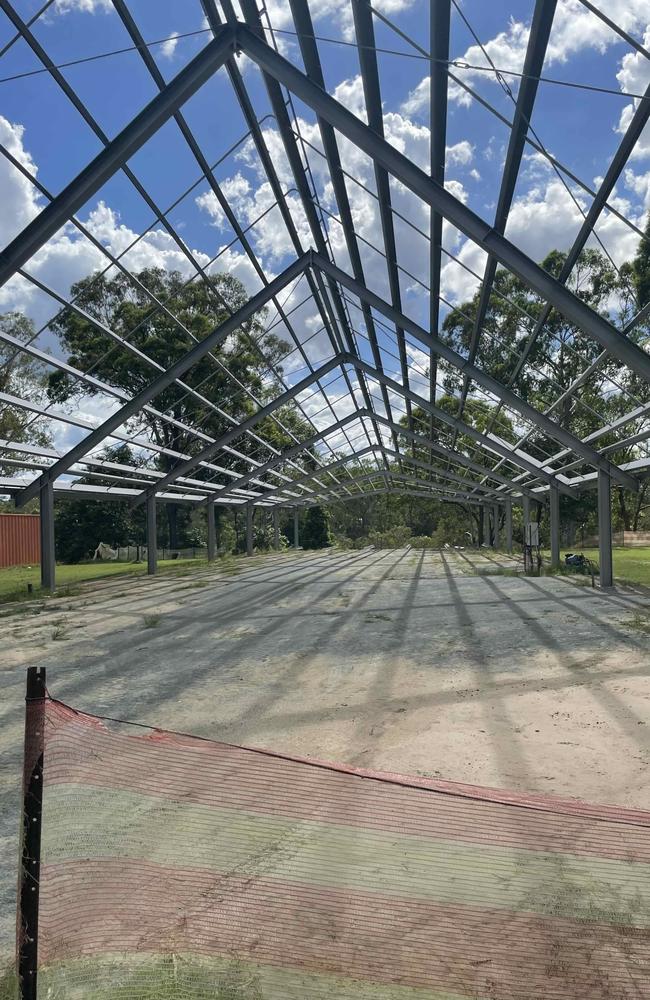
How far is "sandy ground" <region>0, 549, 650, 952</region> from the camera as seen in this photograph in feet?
16.2

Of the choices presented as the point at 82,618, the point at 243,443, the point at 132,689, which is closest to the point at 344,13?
the point at 132,689

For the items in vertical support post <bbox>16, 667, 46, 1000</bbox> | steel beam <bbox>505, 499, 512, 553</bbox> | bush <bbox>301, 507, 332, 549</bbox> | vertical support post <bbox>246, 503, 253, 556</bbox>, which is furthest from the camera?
bush <bbox>301, 507, 332, 549</bbox>

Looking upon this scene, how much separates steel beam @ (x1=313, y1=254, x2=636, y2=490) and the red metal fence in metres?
27.7

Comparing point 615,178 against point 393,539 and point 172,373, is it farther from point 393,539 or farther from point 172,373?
point 393,539

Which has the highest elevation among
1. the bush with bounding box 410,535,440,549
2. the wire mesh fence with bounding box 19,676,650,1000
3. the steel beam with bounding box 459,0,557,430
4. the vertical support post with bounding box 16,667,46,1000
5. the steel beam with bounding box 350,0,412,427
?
the steel beam with bounding box 350,0,412,427

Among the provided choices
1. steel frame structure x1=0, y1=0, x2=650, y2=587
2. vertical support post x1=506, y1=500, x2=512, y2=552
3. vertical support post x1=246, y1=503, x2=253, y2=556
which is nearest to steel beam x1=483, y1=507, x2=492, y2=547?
vertical support post x1=506, y1=500, x2=512, y2=552

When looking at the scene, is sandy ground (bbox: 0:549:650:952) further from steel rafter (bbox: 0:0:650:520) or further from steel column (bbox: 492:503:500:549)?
steel column (bbox: 492:503:500:549)

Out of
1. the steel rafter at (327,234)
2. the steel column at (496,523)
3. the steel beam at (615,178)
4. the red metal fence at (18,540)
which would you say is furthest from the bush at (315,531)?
the steel beam at (615,178)

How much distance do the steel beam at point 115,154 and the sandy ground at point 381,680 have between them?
627cm

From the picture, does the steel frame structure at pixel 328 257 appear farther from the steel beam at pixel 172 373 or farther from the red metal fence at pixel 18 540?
A: the red metal fence at pixel 18 540

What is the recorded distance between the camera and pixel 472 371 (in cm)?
1473

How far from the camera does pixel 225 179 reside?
10.4 metres

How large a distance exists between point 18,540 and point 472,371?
2979 cm

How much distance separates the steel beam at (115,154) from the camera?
8109 millimetres
